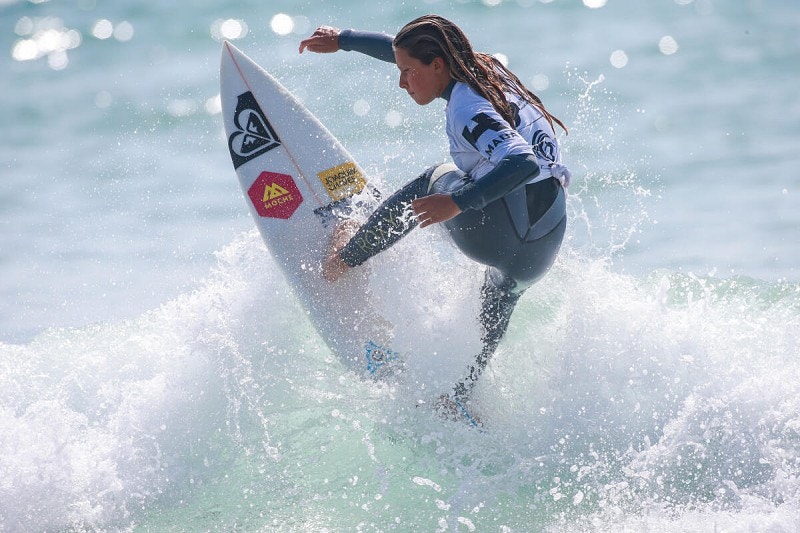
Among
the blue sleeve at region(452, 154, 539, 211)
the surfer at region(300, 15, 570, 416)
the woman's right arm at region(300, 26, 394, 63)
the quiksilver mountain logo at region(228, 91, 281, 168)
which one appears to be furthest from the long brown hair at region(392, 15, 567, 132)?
the quiksilver mountain logo at region(228, 91, 281, 168)

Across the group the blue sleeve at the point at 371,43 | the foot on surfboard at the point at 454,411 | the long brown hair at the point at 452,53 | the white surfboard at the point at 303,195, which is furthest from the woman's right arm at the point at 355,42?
the foot on surfboard at the point at 454,411

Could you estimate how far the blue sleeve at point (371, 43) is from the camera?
441 cm

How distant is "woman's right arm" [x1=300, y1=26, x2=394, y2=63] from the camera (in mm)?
4418

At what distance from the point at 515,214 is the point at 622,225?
13.6 ft

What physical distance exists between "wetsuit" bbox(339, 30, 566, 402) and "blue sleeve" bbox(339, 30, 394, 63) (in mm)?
43

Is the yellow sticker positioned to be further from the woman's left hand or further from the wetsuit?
the woman's left hand

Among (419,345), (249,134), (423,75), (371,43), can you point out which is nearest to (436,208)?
(423,75)

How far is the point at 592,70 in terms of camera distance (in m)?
10.8

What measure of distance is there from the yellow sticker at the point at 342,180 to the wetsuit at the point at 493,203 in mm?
527

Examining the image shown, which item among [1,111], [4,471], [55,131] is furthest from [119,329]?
[1,111]

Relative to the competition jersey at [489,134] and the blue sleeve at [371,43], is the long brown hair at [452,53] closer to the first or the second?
the competition jersey at [489,134]

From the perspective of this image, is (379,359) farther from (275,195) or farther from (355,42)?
(355,42)

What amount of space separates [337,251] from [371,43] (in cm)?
106

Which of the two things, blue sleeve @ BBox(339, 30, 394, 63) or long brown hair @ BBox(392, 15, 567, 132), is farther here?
blue sleeve @ BBox(339, 30, 394, 63)
